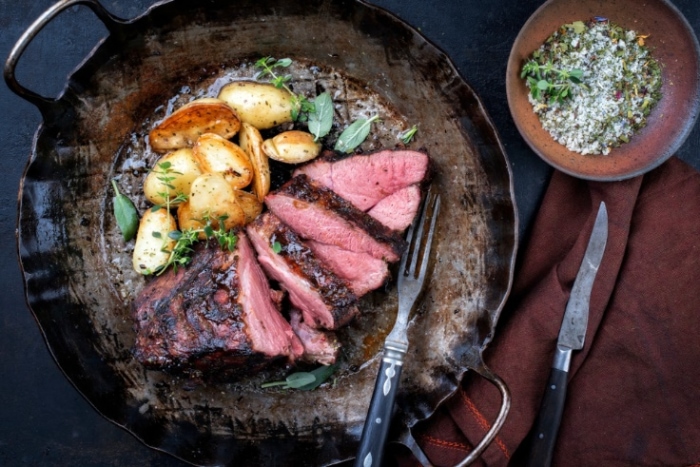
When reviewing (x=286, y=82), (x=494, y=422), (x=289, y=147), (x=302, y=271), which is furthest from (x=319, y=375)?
(x=286, y=82)

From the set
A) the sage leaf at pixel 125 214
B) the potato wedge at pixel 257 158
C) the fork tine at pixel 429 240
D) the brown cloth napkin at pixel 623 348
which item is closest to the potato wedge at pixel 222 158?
the potato wedge at pixel 257 158

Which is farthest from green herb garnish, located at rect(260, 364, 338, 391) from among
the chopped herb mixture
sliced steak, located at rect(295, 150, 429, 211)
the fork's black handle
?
the chopped herb mixture

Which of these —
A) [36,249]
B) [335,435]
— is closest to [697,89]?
[335,435]

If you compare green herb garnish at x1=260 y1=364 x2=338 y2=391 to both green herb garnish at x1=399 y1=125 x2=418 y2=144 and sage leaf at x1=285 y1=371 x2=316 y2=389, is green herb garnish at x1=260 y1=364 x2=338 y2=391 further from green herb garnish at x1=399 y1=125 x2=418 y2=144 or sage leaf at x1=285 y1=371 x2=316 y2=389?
green herb garnish at x1=399 y1=125 x2=418 y2=144

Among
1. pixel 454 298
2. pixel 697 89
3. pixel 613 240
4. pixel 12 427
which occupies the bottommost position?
pixel 12 427

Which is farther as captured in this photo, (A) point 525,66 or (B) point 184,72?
(B) point 184,72

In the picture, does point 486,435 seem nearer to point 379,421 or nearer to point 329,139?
point 379,421

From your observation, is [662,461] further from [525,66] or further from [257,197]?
[257,197]
